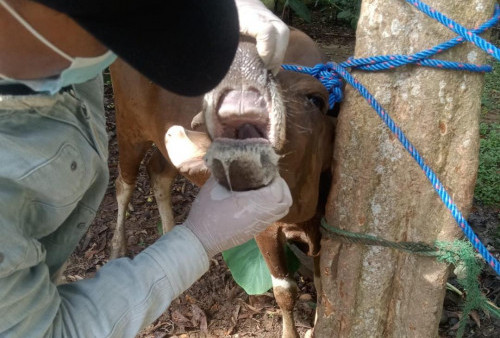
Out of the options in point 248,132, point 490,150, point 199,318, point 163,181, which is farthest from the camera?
point 490,150

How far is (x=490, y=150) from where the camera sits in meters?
4.76

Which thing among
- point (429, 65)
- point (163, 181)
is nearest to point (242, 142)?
point (429, 65)

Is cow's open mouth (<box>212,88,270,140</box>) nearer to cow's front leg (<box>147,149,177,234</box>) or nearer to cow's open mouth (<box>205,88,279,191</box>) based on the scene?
cow's open mouth (<box>205,88,279,191</box>)

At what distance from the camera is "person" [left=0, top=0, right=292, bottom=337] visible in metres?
1.02

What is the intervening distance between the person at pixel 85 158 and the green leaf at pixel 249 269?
1592 mm

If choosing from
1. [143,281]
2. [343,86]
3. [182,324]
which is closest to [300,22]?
[182,324]

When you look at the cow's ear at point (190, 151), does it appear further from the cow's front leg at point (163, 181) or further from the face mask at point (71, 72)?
the cow's front leg at point (163, 181)

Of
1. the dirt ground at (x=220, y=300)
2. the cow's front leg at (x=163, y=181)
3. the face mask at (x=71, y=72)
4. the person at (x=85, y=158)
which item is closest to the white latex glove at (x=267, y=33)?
the person at (x=85, y=158)

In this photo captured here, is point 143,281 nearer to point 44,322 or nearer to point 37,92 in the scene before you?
point 44,322

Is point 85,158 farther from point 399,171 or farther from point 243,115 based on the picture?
point 399,171

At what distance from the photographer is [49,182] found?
4.66ft

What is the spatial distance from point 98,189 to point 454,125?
3.88 ft

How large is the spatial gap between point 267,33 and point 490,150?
12.6ft

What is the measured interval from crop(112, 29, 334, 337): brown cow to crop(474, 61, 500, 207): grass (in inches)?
79.2
